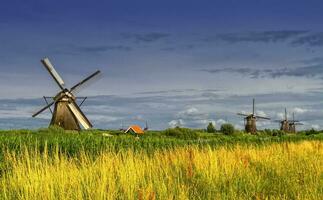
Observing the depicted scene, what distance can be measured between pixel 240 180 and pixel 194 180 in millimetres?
992

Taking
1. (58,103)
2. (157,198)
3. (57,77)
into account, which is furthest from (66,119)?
(157,198)

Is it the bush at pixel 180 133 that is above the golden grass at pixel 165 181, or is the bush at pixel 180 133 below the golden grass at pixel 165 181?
above

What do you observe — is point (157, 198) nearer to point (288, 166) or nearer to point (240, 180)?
point (240, 180)

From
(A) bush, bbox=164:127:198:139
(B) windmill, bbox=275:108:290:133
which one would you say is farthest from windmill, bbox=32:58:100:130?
(B) windmill, bbox=275:108:290:133

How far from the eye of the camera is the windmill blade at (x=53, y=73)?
4784cm

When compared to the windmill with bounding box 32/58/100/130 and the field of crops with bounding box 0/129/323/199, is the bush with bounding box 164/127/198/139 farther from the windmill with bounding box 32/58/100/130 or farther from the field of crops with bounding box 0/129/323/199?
the field of crops with bounding box 0/129/323/199

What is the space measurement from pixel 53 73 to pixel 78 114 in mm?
5486

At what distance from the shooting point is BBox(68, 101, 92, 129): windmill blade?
46.4m

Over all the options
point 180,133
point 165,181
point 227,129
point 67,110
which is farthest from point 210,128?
point 165,181

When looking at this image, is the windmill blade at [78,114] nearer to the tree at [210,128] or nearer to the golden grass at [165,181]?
the golden grass at [165,181]

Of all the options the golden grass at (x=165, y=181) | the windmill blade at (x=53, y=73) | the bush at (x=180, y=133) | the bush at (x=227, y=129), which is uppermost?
the windmill blade at (x=53, y=73)

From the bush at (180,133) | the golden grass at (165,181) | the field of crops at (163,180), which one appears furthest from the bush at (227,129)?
the golden grass at (165,181)

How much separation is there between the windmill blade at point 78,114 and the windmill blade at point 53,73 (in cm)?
222

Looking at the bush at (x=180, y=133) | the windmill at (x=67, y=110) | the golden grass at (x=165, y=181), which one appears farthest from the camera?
the bush at (x=180, y=133)
